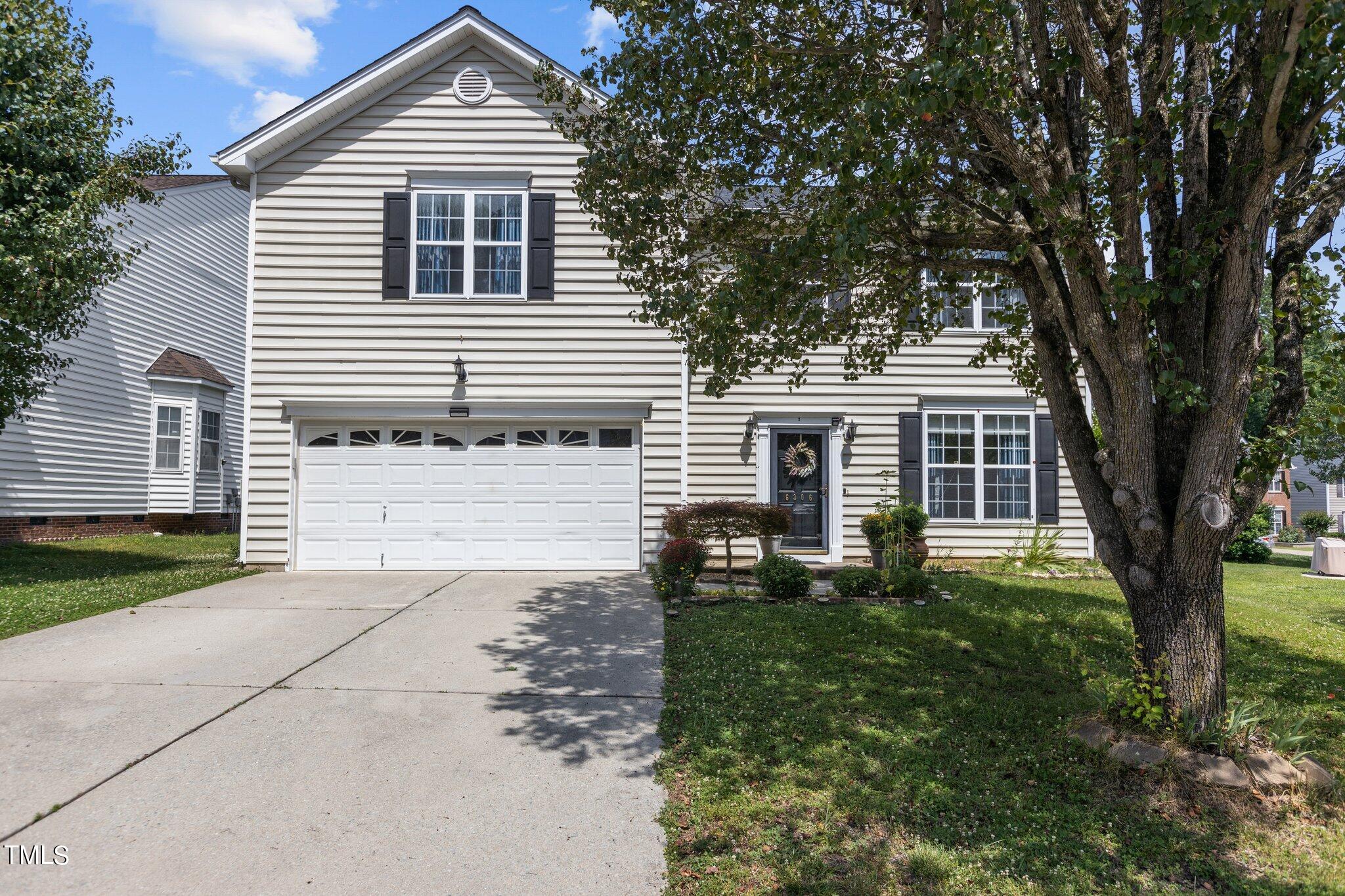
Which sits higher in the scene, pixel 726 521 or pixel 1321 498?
pixel 726 521

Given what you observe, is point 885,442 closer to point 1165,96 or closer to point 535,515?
point 535,515

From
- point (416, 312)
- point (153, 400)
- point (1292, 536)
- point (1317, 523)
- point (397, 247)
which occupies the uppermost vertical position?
point (397, 247)

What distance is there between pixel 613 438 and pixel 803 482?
9.91 feet

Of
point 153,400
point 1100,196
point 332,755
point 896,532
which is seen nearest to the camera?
point 332,755

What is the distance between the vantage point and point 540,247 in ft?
36.4

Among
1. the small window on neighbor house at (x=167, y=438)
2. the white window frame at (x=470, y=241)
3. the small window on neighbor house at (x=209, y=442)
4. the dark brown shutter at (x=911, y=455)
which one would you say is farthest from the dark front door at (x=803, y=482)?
the small window on neighbor house at (x=167, y=438)

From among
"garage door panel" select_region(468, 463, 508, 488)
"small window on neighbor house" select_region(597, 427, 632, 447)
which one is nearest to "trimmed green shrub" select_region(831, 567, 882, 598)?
"small window on neighbor house" select_region(597, 427, 632, 447)

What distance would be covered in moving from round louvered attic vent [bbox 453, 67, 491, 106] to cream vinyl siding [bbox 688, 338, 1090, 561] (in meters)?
5.20

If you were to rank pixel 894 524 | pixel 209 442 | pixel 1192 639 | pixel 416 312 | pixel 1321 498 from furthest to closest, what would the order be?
pixel 1321 498 → pixel 209 442 → pixel 416 312 → pixel 894 524 → pixel 1192 639

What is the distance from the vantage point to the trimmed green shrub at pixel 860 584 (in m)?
8.68

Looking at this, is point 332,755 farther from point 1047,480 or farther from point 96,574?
point 1047,480

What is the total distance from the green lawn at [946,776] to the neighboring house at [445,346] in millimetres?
4479

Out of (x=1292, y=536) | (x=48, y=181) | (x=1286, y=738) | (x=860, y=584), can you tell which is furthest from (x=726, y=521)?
(x=1292, y=536)

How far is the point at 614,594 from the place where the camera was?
9.18m
